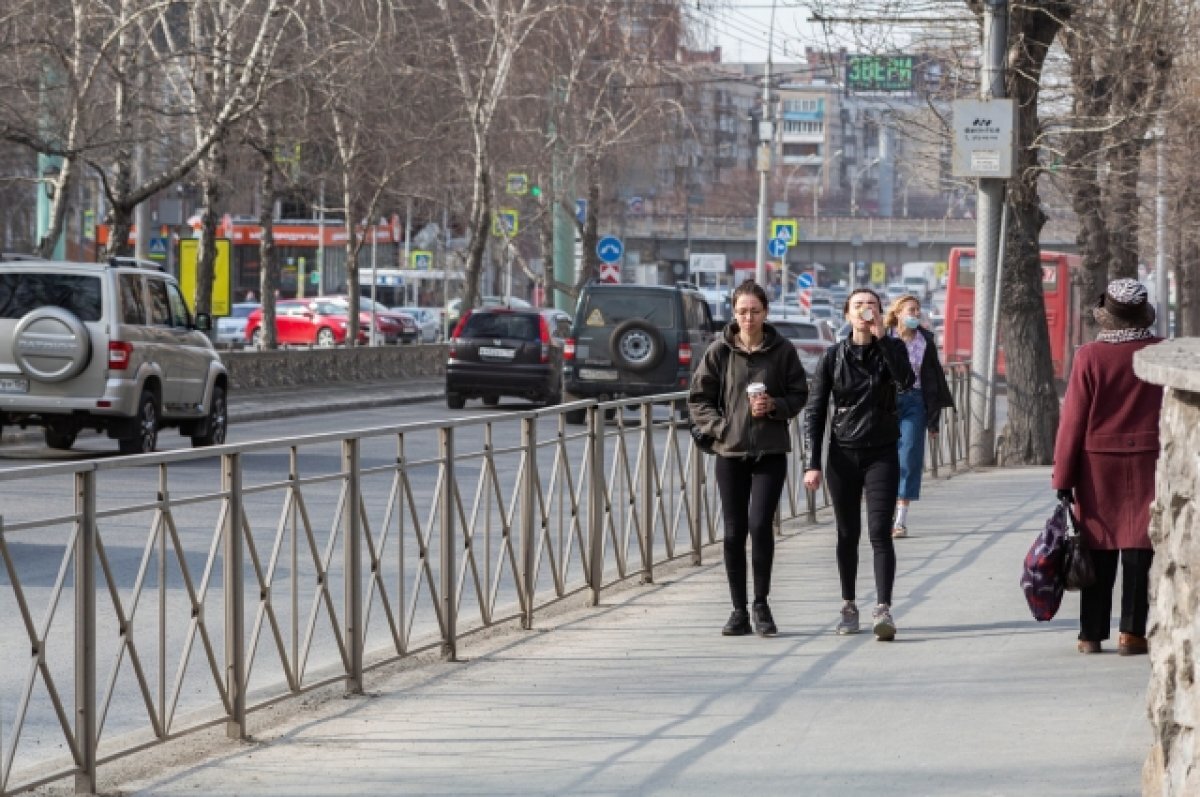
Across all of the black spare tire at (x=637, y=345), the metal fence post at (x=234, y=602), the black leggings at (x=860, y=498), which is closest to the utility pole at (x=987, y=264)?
the black spare tire at (x=637, y=345)

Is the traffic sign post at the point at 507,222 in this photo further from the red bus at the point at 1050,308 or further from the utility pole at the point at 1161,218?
the utility pole at the point at 1161,218

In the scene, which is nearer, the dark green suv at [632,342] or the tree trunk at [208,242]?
the dark green suv at [632,342]

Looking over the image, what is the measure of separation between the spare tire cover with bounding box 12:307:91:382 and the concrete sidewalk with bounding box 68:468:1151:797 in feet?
32.7

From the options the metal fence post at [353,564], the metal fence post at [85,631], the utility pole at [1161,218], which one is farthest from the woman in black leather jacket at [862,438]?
the utility pole at [1161,218]

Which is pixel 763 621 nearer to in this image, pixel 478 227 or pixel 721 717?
pixel 721 717

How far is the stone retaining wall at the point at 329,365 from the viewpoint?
114 ft

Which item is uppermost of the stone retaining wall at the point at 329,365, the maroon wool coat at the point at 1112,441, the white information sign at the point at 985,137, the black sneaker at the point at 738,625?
the white information sign at the point at 985,137

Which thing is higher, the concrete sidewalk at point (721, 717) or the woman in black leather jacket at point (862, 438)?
the woman in black leather jacket at point (862, 438)

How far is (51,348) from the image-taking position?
20.3m

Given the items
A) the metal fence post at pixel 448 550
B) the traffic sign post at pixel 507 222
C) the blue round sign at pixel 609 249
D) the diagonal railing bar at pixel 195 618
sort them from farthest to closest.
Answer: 1. the traffic sign post at pixel 507 222
2. the blue round sign at pixel 609 249
3. the metal fence post at pixel 448 550
4. the diagonal railing bar at pixel 195 618

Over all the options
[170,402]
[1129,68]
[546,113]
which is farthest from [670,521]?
[546,113]

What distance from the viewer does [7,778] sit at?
248 inches

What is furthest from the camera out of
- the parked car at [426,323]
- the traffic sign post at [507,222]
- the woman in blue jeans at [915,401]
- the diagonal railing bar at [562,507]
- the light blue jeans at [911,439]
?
the parked car at [426,323]

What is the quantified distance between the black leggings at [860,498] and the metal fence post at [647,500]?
90.9 inches
